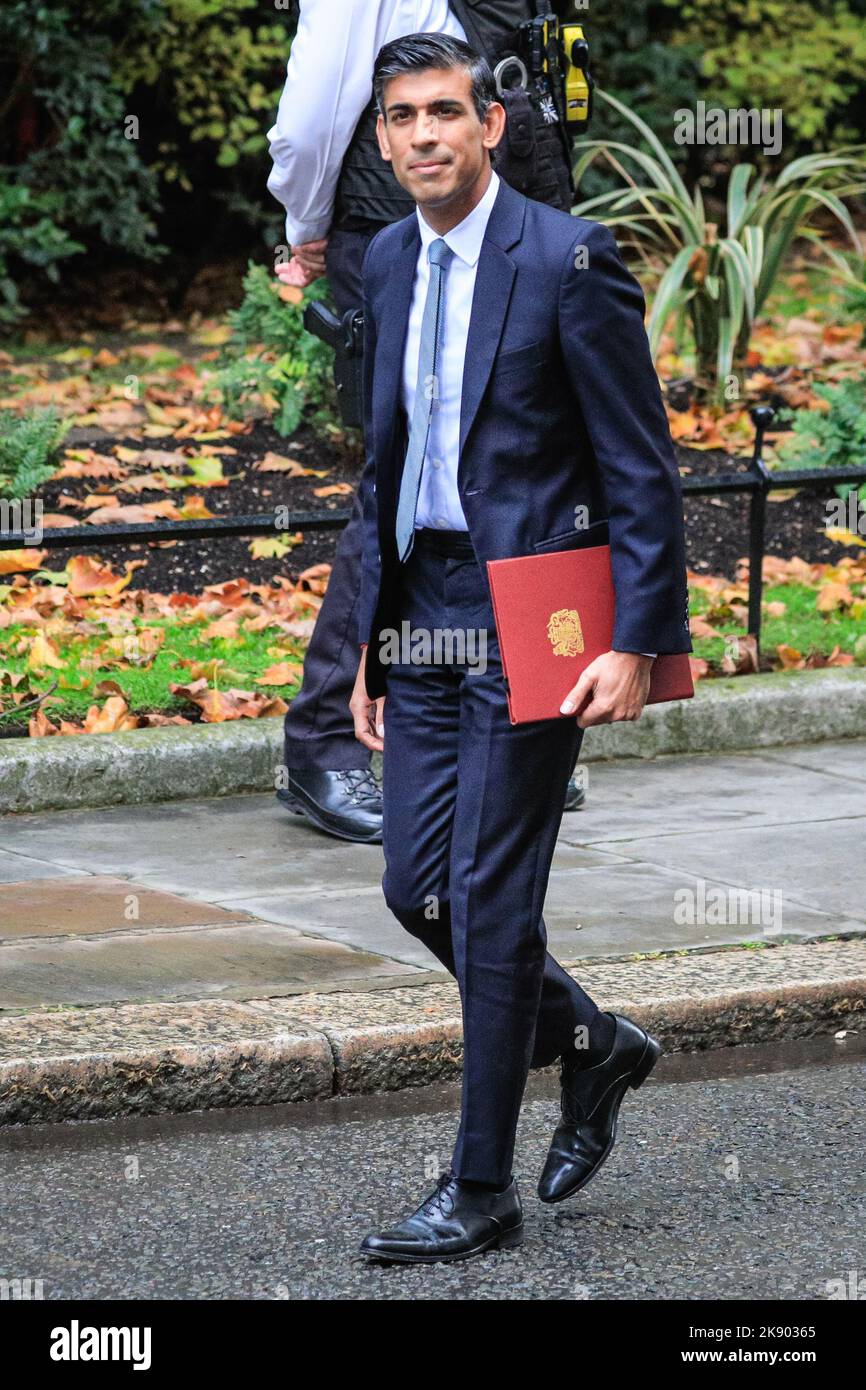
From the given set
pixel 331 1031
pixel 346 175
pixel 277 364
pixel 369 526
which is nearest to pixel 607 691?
pixel 369 526

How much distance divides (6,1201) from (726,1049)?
65.9 inches

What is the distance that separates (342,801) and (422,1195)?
2086 mm

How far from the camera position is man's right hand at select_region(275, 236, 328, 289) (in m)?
5.96

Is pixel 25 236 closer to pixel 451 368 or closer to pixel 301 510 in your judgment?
pixel 301 510

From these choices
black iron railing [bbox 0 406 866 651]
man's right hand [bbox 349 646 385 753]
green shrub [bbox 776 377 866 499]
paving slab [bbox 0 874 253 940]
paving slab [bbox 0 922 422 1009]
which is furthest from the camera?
green shrub [bbox 776 377 866 499]

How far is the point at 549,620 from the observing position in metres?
3.56

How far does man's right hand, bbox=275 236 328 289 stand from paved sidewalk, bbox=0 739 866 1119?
1.49 meters

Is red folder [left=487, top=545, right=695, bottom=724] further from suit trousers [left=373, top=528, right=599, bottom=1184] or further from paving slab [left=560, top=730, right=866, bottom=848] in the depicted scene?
paving slab [left=560, top=730, right=866, bottom=848]

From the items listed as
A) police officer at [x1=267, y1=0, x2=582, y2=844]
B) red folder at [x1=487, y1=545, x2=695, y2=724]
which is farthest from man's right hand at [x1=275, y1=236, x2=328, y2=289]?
red folder at [x1=487, y1=545, x2=695, y2=724]

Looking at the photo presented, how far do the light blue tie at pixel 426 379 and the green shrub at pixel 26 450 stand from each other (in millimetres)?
4547

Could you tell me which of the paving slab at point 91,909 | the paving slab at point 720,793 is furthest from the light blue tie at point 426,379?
the paving slab at point 720,793

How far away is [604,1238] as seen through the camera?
3.77m
